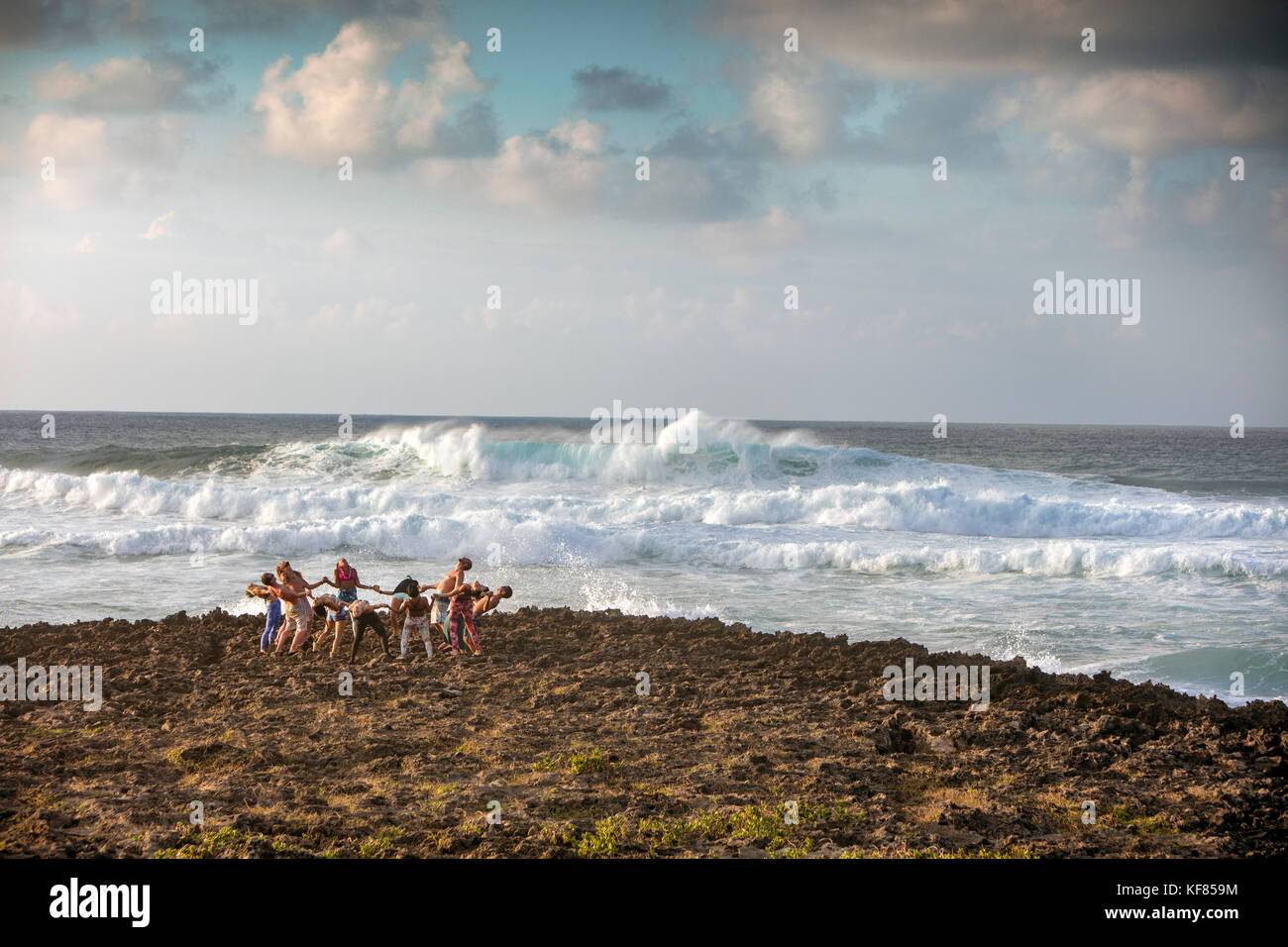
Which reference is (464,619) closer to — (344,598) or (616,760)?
(344,598)

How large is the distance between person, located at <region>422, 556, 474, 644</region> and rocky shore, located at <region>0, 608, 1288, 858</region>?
23.9 inches

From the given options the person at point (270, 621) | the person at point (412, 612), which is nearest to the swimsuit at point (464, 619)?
the person at point (412, 612)

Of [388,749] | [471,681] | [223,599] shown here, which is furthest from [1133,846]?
[223,599]

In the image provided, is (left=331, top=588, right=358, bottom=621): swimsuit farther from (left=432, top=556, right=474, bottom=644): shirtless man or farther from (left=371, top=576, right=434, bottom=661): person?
(left=432, top=556, right=474, bottom=644): shirtless man

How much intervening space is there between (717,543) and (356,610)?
12016mm

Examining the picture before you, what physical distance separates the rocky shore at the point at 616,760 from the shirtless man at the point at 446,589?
0.61m

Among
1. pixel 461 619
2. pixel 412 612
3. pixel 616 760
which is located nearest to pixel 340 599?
pixel 412 612

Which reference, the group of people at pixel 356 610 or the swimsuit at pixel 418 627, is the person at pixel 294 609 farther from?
the swimsuit at pixel 418 627

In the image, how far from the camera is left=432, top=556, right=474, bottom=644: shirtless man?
11266mm

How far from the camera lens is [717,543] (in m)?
22.1
